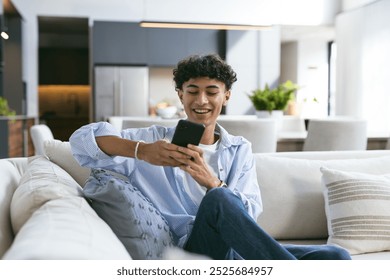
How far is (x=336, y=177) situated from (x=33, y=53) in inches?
284

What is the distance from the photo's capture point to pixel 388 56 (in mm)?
7215

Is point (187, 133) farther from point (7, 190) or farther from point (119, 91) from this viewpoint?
point (119, 91)

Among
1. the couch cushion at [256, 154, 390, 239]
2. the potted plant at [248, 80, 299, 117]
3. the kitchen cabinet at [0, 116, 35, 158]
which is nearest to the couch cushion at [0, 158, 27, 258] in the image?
the couch cushion at [256, 154, 390, 239]

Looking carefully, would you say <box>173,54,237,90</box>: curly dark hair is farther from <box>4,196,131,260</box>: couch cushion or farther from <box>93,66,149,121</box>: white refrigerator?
<box>93,66,149,121</box>: white refrigerator

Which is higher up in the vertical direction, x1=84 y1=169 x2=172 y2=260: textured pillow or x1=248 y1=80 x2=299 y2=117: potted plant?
x1=248 y1=80 x2=299 y2=117: potted plant

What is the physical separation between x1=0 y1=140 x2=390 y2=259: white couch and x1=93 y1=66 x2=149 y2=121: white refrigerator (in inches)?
229

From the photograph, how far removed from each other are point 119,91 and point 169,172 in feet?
20.9

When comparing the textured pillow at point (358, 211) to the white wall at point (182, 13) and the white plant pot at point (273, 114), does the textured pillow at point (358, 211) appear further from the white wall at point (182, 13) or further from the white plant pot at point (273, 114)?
the white wall at point (182, 13)

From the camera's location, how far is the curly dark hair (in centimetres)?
166

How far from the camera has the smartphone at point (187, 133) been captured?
4.53 feet

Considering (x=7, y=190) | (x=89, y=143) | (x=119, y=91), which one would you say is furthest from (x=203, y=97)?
(x=119, y=91)

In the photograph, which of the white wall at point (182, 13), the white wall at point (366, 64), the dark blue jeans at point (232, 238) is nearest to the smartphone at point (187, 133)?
the dark blue jeans at point (232, 238)
